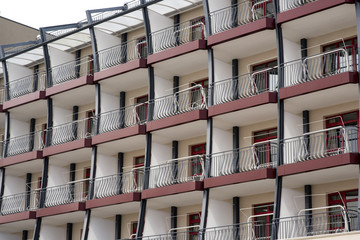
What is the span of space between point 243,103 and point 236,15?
5.51 m

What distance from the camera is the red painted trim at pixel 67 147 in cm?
3975

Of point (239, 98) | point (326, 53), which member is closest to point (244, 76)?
point (239, 98)

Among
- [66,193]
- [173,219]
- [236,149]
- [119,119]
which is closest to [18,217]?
[66,193]

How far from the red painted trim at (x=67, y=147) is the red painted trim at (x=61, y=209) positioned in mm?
3247

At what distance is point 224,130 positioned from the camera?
34969 mm

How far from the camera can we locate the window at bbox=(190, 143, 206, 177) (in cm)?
3591

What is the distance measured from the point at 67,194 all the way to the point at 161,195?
8837 mm

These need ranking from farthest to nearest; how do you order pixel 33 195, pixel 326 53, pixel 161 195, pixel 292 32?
1. pixel 33 195
2. pixel 161 195
3. pixel 292 32
4. pixel 326 53

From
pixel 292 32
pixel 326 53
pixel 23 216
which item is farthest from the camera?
pixel 23 216

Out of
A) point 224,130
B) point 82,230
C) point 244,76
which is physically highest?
point 244,76

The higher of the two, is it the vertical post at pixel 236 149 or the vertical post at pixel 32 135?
the vertical post at pixel 32 135

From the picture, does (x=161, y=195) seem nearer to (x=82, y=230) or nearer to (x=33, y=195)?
(x=82, y=230)

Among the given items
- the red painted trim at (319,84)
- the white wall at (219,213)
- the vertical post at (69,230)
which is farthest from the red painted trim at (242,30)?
the vertical post at (69,230)

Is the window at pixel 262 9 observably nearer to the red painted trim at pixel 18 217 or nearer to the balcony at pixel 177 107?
the balcony at pixel 177 107
